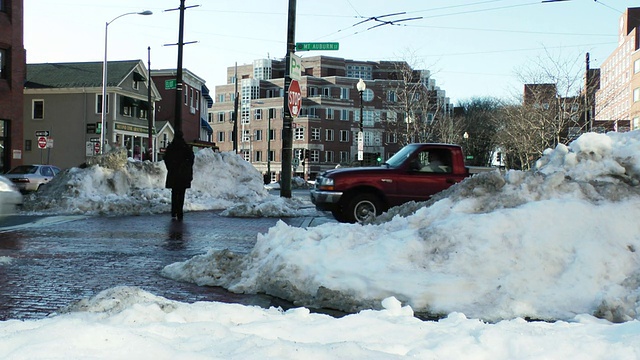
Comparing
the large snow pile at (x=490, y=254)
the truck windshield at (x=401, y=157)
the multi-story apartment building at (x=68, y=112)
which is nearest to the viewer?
the large snow pile at (x=490, y=254)

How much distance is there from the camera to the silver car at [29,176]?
26.2 m

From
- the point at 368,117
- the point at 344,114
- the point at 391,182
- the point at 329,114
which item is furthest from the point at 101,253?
the point at 368,117

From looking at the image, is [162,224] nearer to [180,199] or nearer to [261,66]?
[180,199]

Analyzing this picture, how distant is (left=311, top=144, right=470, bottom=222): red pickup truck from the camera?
1244cm

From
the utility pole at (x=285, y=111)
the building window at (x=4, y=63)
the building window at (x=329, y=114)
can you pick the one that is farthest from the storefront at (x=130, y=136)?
the building window at (x=329, y=114)

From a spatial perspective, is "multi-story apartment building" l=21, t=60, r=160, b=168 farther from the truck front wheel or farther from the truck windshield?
the truck front wheel

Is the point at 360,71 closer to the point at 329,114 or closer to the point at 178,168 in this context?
Answer: the point at 329,114

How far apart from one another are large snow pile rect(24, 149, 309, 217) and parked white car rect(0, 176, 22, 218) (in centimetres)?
520

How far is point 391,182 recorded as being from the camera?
1245 centimetres

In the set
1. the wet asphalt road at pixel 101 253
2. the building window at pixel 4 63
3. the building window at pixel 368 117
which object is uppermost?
the building window at pixel 368 117

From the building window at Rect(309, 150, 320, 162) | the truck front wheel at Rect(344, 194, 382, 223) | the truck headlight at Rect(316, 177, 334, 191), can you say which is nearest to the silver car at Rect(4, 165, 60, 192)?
the truck headlight at Rect(316, 177, 334, 191)

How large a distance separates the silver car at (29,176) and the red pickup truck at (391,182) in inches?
701

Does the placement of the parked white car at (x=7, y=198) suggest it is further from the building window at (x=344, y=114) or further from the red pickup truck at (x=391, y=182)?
the building window at (x=344, y=114)

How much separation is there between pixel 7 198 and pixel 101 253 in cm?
274
